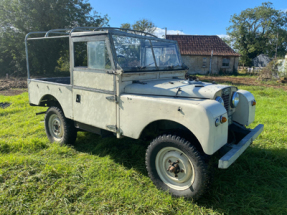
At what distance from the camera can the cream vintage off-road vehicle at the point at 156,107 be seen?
277cm

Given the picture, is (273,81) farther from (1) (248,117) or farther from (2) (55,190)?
(2) (55,190)

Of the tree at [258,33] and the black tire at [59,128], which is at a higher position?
the tree at [258,33]

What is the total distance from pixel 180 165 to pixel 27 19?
2038 centimetres

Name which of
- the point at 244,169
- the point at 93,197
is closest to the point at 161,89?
the point at 93,197

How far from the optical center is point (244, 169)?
3.81 meters

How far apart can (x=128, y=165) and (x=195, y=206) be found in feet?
4.65

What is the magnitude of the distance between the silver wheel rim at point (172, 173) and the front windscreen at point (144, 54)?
4.75 feet

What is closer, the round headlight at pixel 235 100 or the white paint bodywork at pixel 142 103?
the white paint bodywork at pixel 142 103

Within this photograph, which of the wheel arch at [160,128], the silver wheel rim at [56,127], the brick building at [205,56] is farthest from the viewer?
the brick building at [205,56]

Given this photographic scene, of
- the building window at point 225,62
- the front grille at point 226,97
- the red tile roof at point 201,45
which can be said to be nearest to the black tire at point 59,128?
the front grille at point 226,97

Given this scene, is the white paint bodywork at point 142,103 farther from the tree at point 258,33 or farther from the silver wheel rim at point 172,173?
the tree at point 258,33

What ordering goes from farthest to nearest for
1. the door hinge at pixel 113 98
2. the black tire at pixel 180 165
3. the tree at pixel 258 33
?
the tree at pixel 258 33
the door hinge at pixel 113 98
the black tire at pixel 180 165

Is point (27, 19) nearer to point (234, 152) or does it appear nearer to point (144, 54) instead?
point (144, 54)

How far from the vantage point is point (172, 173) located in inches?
121
